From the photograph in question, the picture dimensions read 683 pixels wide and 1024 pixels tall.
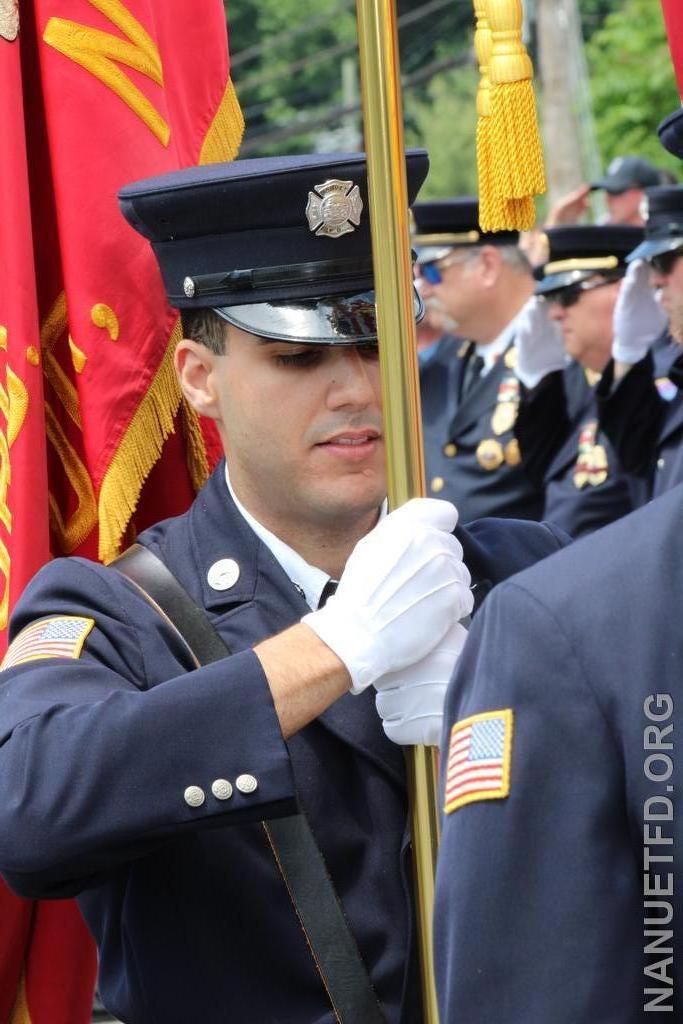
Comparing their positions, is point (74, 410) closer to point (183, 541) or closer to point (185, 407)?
point (185, 407)

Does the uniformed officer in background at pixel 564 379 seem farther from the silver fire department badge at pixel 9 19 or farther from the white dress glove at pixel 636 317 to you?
the silver fire department badge at pixel 9 19

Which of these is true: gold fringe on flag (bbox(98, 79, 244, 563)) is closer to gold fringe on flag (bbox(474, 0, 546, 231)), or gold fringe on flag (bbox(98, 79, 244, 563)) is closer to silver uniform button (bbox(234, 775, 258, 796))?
silver uniform button (bbox(234, 775, 258, 796))

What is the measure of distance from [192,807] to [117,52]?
1.41 metres

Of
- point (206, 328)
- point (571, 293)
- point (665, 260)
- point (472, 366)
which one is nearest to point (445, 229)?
point (472, 366)

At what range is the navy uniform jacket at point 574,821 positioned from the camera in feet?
5.12

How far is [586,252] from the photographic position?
283 inches

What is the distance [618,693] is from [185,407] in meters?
1.63

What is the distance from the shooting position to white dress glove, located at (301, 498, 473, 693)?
2283mm

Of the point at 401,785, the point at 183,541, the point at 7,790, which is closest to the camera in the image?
the point at 7,790

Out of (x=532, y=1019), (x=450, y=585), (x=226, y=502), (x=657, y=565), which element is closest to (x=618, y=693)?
(x=657, y=565)

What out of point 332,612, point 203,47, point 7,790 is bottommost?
point 7,790

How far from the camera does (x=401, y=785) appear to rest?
8.14 ft

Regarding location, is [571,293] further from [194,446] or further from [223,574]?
[223,574]

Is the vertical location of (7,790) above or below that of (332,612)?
below
